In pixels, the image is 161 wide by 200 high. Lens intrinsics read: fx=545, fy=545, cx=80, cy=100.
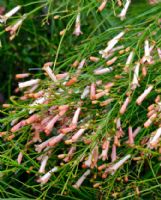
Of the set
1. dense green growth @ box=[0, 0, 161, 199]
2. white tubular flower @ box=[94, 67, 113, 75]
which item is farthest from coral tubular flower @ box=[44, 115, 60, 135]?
white tubular flower @ box=[94, 67, 113, 75]

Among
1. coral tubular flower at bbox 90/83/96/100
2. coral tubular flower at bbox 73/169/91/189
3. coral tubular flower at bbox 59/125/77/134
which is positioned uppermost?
coral tubular flower at bbox 90/83/96/100

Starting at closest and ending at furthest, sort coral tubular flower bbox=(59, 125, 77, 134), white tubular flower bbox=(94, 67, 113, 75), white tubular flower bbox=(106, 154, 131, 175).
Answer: coral tubular flower bbox=(59, 125, 77, 134), white tubular flower bbox=(106, 154, 131, 175), white tubular flower bbox=(94, 67, 113, 75)

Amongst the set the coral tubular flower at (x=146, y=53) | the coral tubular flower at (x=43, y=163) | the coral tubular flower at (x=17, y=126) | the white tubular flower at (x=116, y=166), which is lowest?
the white tubular flower at (x=116, y=166)

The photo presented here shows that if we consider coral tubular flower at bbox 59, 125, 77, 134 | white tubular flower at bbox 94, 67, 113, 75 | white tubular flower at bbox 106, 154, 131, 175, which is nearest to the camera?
coral tubular flower at bbox 59, 125, 77, 134

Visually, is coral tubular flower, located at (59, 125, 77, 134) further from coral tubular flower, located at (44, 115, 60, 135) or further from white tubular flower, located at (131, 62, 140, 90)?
white tubular flower, located at (131, 62, 140, 90)

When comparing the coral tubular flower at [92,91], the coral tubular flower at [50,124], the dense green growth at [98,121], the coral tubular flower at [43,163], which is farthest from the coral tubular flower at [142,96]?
the coral tubular flower at [43,163]

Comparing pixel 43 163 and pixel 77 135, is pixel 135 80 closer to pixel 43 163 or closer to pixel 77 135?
pixel 77 135

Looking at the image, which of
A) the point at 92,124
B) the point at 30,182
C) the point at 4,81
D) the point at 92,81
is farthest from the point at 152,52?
the point at 4,81

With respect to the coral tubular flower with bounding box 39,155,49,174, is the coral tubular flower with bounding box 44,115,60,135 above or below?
above

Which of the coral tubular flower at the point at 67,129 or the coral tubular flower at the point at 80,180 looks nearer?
the coral tubular flower at the point at 67,129

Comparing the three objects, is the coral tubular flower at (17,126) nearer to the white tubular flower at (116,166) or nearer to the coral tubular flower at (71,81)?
the coral tubular flower at (71,81)

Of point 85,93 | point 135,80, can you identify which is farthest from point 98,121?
point 135,80
